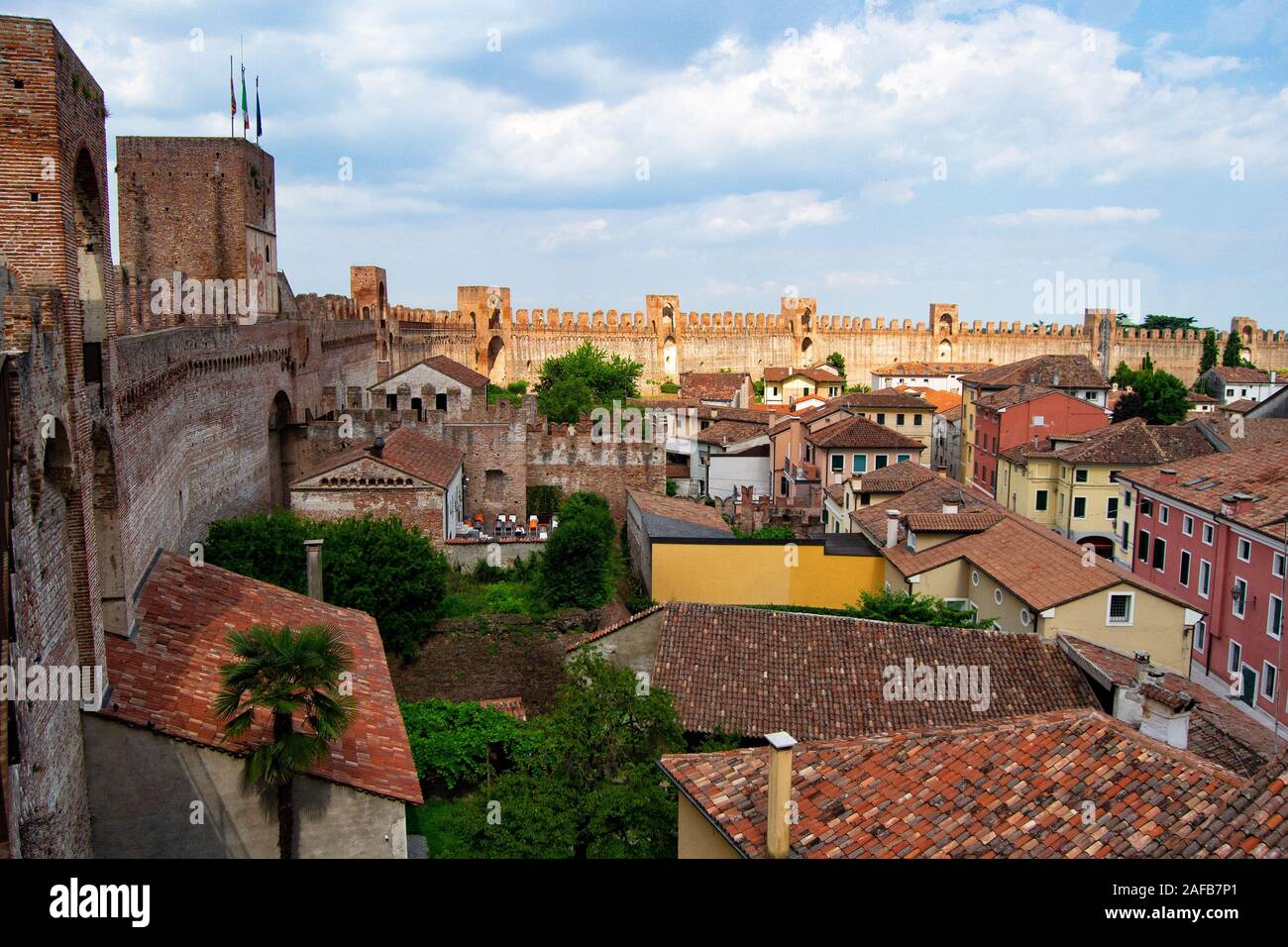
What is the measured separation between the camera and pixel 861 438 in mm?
33312

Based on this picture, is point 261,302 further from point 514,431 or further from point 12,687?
point 12,687

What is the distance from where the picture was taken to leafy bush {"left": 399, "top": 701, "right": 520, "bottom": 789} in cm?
1577

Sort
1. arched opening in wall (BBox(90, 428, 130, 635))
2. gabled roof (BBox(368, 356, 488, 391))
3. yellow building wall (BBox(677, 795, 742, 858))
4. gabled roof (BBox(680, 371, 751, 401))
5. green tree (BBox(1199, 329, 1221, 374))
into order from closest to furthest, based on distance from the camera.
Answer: yellow building wall (BBox(677, 795, 742, 858)), arched opening in wall (BBox(90, 428, 130, 635)), gabled roof (BBox(368, 356, 488, 391)), gabled roof (BBox(680, 371, 751, 401)), green tree (BBox(1199, 329, 1221, 374))

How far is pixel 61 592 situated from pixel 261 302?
84.7 feet

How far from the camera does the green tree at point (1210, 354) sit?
257 feet

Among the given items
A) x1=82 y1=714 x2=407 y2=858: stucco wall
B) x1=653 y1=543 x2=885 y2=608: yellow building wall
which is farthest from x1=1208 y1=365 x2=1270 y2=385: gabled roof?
x1=82 y1=714 x2=407 y2=858: stucco wall

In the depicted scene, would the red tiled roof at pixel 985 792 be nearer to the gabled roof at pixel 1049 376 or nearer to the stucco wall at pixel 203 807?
the stucco wall at pixel 203 807

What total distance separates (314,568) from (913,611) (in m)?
10.4

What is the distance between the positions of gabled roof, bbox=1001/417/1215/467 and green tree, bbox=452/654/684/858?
2516cm

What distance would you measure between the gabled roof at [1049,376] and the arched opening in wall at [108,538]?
39.1 m

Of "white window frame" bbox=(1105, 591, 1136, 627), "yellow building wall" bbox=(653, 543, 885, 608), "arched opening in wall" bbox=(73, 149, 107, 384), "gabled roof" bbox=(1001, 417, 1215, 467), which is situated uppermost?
"arched opening in wall" bbox=(73, 149, 107, 384)

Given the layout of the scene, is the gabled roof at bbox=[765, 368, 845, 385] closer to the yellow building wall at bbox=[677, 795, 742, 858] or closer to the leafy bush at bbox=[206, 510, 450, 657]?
the leafy bush at bbox=[206, 510, 450, 657]

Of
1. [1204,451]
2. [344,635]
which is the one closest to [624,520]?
[344,635]

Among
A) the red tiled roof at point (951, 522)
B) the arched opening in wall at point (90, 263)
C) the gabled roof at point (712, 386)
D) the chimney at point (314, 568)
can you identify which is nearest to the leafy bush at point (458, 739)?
the chimney at point (314, 568)
